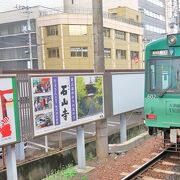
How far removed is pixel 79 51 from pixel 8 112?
45.8 m

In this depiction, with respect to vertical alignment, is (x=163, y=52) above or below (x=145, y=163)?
above

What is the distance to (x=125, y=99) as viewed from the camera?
36.1ft

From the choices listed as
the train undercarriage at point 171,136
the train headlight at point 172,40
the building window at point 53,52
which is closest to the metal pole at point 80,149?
the train undercarriage at point 171,136

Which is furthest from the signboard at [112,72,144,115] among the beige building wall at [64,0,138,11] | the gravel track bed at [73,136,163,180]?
the beige building wall at [64,0,138,11]

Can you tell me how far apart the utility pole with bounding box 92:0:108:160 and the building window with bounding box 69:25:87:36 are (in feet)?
141

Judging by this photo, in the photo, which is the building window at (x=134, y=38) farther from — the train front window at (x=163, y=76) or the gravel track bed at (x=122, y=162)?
the train front window at (x=163, y=76)

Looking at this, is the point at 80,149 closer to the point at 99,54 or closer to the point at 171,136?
the point at 171,136

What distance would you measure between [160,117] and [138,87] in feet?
10.7

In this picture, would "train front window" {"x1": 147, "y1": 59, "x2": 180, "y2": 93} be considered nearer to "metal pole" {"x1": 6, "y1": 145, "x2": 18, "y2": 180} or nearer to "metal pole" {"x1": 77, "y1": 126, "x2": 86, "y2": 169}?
"metal pole" {"x1": 77, "y1": 126, "x2": 86, "y2": 169}

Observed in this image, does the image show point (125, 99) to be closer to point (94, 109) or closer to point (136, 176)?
point (94, 109)

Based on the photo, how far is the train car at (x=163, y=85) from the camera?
8555mm

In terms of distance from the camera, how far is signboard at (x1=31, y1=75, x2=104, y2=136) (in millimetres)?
7213

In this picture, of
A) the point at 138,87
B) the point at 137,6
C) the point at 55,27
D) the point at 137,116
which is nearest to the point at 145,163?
the point at 138,87

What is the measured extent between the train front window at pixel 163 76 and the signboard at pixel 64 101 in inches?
55.4
